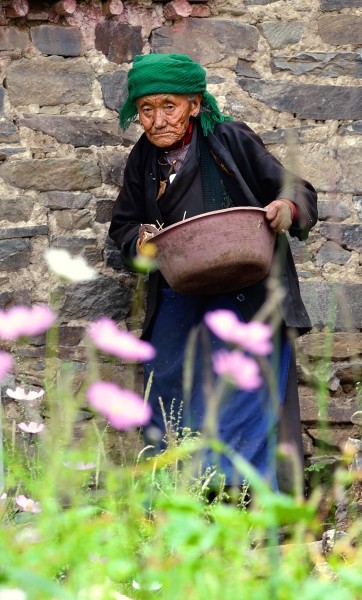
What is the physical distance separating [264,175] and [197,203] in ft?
0.87

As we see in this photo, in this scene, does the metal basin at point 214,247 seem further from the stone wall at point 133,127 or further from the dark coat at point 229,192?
the stone wall at point 133,127

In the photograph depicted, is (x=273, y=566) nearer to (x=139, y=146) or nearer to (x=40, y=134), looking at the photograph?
(x=139, y=146)

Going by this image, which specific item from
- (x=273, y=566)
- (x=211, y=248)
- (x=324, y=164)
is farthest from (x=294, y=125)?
(x=273, y=566)

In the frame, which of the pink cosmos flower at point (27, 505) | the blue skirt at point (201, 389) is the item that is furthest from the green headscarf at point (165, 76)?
the pink cosmos flower at point (27, 505)

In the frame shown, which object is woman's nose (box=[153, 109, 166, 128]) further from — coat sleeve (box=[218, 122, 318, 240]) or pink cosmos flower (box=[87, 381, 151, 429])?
pink cosmos flower (box=[87, 381, 151, 429])

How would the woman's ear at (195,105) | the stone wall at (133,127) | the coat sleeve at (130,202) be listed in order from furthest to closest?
the stone wall at (133,127), the coat sleeve at (130,202), the woman's ear at (195,105)

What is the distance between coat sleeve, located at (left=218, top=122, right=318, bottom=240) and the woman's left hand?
107mm

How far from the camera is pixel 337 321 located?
4.93m

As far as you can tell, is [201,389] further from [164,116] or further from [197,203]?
[164,116]

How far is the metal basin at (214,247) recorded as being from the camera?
387 centimetres

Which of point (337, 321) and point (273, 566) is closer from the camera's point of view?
point (273, 566)

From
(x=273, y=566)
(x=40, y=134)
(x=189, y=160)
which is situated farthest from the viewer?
(x=40, y=134)

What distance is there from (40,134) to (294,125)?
107 cm

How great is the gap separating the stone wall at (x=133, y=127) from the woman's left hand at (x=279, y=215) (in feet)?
2.35
